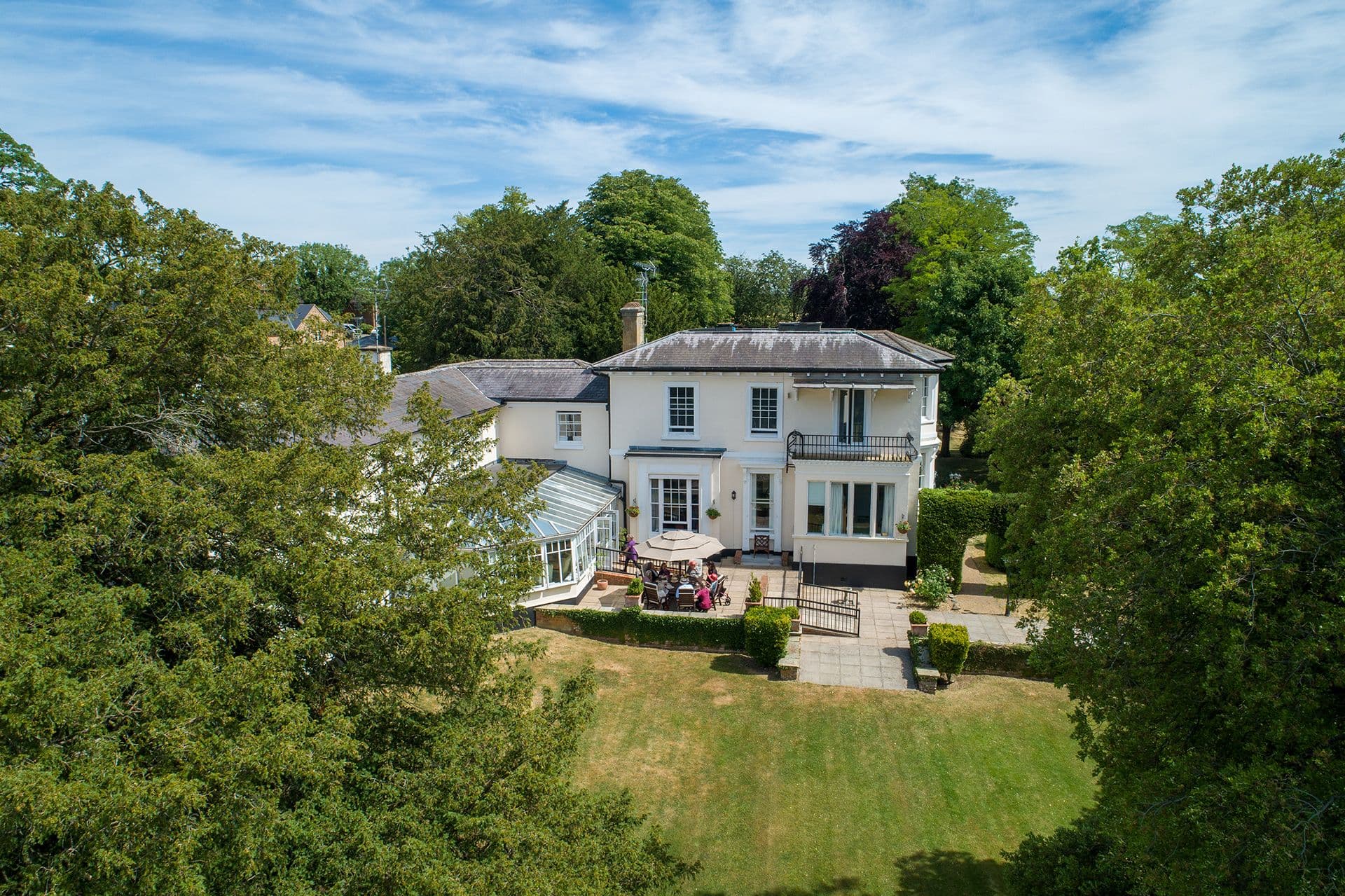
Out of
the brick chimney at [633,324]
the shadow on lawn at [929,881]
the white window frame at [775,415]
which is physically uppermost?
the brick chimney at [633,324]

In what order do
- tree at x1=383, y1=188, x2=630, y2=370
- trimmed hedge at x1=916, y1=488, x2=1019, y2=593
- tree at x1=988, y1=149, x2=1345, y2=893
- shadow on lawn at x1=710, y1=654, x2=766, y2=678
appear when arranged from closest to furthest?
tree at x1=988, y1=149, x2=1345, y2=893, shadow on lawn at x1=710, y1=654, x2=766, y2=678, trimmed hedge at x1=916, y1=488, x2=1019, y2=593, tree at x1=383, y1=188, x2=630, y2=370

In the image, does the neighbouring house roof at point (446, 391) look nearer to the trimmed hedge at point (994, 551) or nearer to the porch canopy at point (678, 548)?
the porch canopy at point (678, 548)

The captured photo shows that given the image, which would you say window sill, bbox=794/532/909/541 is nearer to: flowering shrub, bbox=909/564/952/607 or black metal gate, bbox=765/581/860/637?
flowering shrub, bbox=909/564/952/607

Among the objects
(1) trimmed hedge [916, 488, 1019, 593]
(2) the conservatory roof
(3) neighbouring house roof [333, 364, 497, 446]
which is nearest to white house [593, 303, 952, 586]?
(1) trimmed hedge [916, 488, 1019, 593]

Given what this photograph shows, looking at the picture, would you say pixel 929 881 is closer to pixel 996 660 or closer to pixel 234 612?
pixel 996 660

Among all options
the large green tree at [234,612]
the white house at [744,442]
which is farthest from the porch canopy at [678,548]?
the large green tree at [234,612]

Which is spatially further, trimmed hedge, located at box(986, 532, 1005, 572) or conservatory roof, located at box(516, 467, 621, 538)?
trimmed hedge, located at box(986, 532, 1005, 572)
